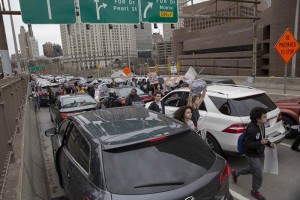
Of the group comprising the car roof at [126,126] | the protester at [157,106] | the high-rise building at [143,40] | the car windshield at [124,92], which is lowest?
the car windshield at [124,92]

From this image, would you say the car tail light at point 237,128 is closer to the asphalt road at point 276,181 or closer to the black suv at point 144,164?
the asphalt road at point 276,181

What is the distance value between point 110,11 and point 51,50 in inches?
6737

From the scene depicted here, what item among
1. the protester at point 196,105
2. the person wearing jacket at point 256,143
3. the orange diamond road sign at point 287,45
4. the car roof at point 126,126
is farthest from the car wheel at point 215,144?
the orange diamond road sign at point 287,45

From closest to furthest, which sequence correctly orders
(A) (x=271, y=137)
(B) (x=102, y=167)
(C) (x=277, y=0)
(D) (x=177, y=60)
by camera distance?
(B) (x=102, y=167), (A) (x=271, y=137), (C) (x=277, y=0), (D) (x=177, y=60)

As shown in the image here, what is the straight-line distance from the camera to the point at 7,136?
4.65 metres

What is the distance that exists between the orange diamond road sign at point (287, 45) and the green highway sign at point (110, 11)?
A: 6905 millimetres

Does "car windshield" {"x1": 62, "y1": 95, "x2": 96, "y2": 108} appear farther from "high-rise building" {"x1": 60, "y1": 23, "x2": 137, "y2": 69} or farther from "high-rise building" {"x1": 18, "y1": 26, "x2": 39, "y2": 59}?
"high-rise building" {"x1": 60, "y1": 23, "x2": 137, "y2": 69}

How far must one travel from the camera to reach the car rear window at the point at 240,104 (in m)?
5.80

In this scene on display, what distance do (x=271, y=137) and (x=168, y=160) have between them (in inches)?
152

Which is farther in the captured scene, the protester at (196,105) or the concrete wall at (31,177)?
the protester at (196,105)

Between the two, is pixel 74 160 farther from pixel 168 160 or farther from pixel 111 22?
pixel 111 22

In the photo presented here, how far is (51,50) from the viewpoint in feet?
564

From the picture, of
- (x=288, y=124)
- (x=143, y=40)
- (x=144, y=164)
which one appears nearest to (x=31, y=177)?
(x=144, y=164)

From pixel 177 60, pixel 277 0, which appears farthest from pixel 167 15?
pixel 177 60
